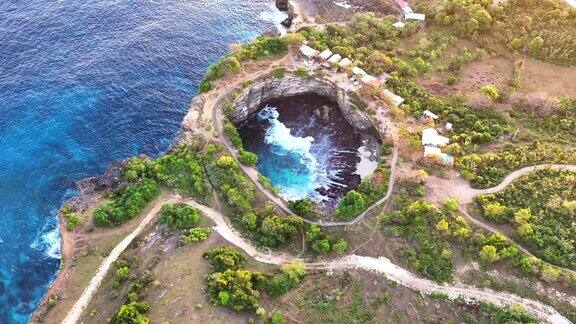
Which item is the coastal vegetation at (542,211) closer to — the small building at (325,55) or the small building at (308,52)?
the small building at (325,55)


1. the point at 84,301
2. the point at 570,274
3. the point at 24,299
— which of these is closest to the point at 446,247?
the point at 570,274

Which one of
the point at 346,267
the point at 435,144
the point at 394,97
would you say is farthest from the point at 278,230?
the point at 394,97

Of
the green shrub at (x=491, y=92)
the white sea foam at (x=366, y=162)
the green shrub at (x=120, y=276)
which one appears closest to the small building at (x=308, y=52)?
the white sea foam at (x=366, y=162)

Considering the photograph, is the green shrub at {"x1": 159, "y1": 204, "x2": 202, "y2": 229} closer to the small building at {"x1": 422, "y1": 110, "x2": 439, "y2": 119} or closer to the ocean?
the ocean

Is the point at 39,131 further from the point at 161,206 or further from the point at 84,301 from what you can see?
the point at 84,301

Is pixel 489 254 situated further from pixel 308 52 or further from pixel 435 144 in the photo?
pixel 308 52

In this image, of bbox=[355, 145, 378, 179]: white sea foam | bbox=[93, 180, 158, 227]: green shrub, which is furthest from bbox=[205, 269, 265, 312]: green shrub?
bbox=[355, 145, 378, 179]: white sea foam
